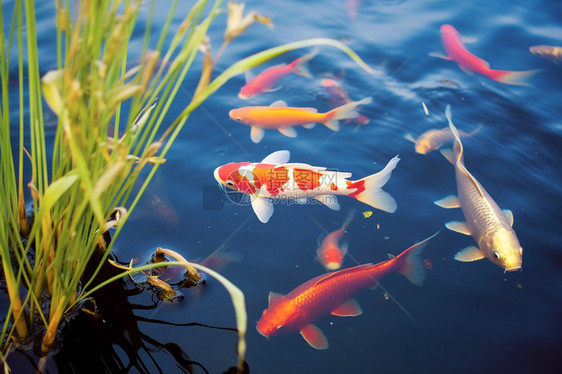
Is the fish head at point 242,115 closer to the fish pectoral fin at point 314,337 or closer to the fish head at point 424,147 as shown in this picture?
the fish head at point 424,147

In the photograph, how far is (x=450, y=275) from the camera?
2684 mm

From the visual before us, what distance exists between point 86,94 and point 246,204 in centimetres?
185

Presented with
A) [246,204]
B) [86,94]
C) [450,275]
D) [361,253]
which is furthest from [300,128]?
[86,94]

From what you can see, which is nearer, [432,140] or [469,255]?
[469,255]

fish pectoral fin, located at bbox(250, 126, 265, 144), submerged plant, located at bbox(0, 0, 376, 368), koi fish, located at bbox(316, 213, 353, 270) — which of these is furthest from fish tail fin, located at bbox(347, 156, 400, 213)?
submerged plant, located at bbox(0, 0, 376, 368)

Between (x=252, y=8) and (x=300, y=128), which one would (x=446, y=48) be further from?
(x=252, y=8)

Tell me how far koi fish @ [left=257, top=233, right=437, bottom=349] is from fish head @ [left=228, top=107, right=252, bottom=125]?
63.1 inches

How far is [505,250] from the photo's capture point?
2.62m

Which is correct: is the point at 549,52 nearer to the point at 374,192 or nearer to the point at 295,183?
the point at 374,192

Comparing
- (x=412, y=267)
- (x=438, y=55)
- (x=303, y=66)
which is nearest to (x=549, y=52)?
(x=438, y=55)

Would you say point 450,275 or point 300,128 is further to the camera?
point 300,128

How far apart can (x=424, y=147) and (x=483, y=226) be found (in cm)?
100

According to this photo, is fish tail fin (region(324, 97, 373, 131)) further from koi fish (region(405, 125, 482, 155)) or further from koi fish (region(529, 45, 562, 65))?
koi fish (region(529, 45, 562, 65))

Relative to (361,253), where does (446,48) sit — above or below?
above
